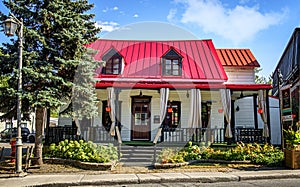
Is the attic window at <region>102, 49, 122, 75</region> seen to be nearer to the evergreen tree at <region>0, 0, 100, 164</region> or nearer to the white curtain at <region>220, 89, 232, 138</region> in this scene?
the evergreen tree at <region>0, 0, 100, 164</region>

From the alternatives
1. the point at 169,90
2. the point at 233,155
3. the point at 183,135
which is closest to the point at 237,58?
the point at 169,90

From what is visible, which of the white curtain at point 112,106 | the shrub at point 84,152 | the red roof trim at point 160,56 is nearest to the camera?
the shrub at point 84,152

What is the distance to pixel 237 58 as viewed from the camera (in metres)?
17.9

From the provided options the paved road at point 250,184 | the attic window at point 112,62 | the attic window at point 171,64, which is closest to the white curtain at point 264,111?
the paved road at point 250,184

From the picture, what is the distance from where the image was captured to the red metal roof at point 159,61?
1545 centimetres

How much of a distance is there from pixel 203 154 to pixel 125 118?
230 inches

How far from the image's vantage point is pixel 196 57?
1745 cm

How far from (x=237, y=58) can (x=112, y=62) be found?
8557mm

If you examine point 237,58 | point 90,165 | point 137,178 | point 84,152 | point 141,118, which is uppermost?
point 237,58

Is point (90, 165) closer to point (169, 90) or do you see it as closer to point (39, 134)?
point (39, 134)

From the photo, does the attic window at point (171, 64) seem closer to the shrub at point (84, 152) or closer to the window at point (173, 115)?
the window at point (173, 115)

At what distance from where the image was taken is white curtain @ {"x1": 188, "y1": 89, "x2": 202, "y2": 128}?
12.7 m

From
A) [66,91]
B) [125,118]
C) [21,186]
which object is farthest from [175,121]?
[21,186]

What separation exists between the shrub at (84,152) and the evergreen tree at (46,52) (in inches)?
30.4
